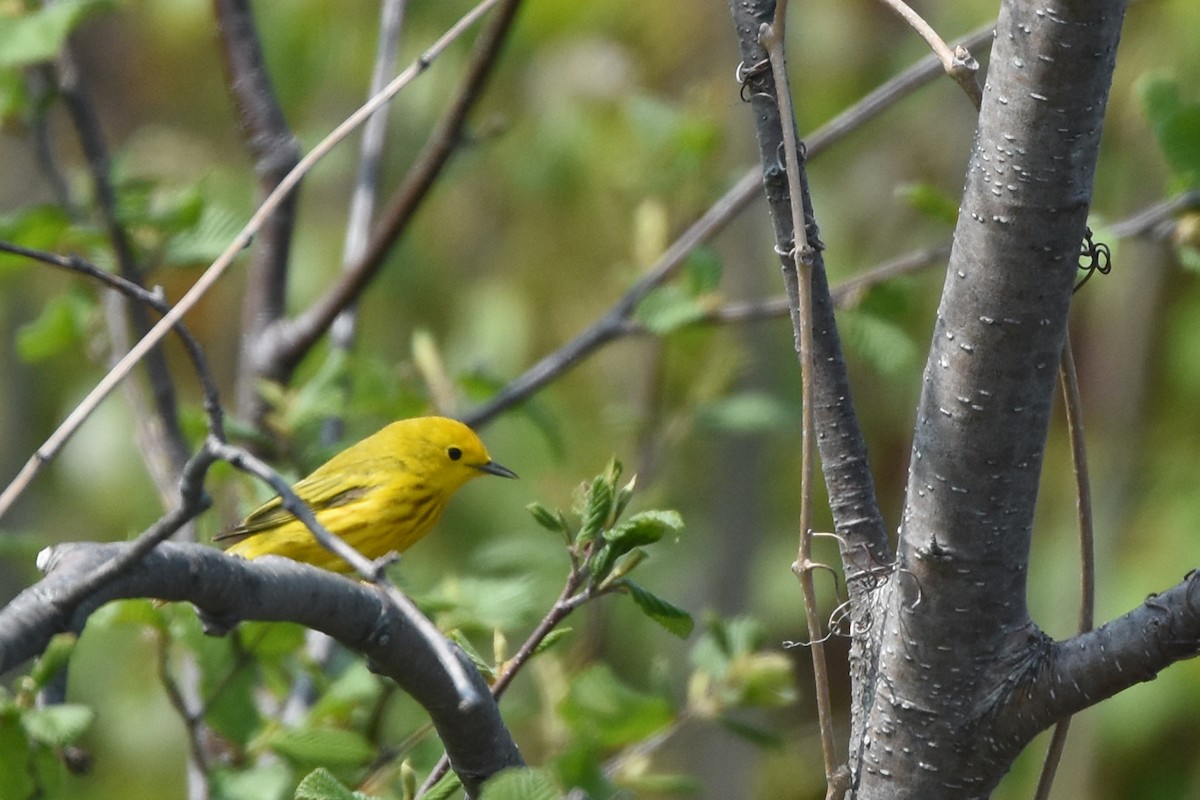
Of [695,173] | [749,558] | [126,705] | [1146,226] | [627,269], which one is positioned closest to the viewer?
[1146,226]

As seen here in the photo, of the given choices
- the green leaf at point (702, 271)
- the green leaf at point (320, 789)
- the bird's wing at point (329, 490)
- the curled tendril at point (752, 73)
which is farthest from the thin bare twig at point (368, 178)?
the green leaf at point (320, 789)

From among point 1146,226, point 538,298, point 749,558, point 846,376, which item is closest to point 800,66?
point 538,298

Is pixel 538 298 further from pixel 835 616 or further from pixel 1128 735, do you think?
pixel 835 616

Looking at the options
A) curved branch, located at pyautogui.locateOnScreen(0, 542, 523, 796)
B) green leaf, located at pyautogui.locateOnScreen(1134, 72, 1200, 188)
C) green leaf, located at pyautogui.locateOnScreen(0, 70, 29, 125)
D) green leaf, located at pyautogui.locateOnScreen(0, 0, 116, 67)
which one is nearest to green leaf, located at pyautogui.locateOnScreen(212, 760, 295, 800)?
curved branch, located at pyautogui.locateOnScreen(0, 542, 523, 796)

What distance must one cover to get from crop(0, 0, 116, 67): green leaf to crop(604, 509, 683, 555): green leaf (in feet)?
5.78

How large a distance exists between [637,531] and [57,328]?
208 centimetres

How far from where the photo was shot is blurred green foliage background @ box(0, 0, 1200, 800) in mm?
5199

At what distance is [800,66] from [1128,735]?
346 cm

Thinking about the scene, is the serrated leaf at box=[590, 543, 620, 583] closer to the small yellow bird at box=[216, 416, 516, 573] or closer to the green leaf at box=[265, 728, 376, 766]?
the green leaf at box=[265, 728, 376, 766]

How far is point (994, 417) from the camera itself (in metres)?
1.44

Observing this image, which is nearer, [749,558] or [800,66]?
[749,558]

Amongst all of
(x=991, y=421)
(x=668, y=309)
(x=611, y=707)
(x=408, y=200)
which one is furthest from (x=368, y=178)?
(x=991, y=421)

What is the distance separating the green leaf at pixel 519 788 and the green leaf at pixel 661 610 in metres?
0.61

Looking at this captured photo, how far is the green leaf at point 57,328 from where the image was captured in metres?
3.26
